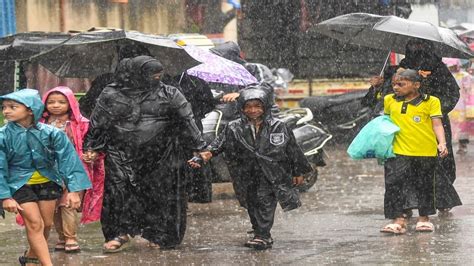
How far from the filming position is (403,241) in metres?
9.83

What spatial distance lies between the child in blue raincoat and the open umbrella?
422 centimetres

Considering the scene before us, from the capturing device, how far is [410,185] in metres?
10.5

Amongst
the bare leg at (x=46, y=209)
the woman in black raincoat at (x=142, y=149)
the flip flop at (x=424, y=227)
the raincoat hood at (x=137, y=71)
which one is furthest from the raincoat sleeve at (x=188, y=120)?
the flip flop at (x=424, y=227)

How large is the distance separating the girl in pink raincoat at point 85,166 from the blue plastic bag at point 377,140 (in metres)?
2.27

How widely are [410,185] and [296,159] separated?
1.31 meters

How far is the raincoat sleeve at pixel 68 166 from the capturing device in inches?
322

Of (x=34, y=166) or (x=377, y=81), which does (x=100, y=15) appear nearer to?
(x=377, y=81)

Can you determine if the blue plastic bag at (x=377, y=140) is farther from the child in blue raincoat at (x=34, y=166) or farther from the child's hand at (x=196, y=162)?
the child in blue raincoat at (x=34, y=166)

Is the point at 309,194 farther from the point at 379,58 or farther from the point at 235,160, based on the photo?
A: the point at 379,58

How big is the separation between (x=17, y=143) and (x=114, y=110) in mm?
1476

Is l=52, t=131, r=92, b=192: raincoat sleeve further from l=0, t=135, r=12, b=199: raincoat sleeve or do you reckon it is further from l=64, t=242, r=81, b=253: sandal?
l=64, t=242, r=81, b=253: sandal

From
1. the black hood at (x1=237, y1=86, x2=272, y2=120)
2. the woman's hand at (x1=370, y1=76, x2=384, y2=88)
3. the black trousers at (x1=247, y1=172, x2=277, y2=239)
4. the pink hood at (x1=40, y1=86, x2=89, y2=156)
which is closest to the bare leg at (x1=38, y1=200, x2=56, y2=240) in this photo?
the pink hood at (x1=40, y1=86, x2=89, y2=156)

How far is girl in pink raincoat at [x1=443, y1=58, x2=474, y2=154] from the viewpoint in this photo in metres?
19.4

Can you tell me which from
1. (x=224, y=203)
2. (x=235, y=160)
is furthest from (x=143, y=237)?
(x=224, y=203)
